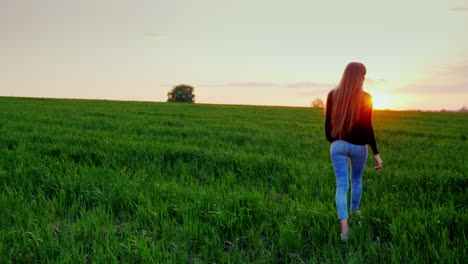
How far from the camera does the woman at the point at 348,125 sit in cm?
345


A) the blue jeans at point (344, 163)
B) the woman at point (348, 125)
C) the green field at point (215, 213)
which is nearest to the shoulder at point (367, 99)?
the woman at point (348, 125)

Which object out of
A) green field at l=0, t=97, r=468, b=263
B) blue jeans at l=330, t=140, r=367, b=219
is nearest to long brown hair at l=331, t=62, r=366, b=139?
blue jeans at l=330, t=140, r=367, b=219

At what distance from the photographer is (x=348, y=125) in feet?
11.3

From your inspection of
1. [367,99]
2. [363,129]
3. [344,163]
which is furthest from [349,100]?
[344,163]

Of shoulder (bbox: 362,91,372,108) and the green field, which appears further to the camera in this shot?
shoulder (bbox: 362,91,372,108)

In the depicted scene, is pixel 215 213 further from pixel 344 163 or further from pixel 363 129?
pixel 363 129

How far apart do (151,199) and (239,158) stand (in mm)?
2779

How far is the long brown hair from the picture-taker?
11.3 ft

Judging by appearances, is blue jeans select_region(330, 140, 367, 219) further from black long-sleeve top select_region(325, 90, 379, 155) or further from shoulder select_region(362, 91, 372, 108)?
shoulder select_region(362, 91, 372, 108)

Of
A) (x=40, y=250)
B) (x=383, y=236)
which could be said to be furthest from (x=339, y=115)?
(x=40, y=250)

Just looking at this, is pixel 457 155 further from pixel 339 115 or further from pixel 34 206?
pixel 34 206

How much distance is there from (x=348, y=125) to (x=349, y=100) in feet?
0.96

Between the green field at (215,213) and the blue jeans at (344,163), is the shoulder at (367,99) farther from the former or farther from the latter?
the green field at (215,213)

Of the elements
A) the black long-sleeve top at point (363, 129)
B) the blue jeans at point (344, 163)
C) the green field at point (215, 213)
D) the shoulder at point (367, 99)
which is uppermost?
the shoulder at point (367, 99)
